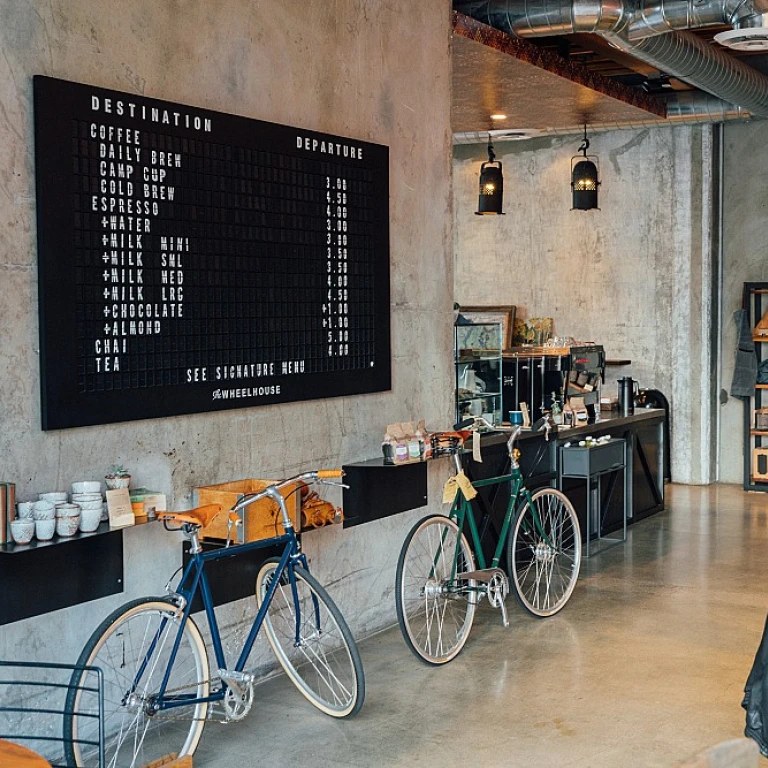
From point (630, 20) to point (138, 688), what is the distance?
4730mm

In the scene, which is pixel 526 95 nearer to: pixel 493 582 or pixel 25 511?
pixel 493 582

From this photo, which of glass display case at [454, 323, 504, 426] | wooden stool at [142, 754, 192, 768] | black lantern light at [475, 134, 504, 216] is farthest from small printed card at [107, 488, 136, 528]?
black lantern light at [475, 134, 504, 216]

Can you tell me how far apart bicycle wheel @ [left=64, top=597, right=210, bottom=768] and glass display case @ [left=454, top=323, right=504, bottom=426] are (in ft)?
10.3

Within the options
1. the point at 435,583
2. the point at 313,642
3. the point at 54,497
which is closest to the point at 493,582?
the point at 435,583

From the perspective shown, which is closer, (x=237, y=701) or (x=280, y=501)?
(x=237, y=701)

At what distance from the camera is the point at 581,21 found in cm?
651

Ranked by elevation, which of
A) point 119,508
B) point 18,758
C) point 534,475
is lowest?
point 534,475

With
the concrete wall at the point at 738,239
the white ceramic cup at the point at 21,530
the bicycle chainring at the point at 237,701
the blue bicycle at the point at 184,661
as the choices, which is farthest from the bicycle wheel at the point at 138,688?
the concrete wall at the point at 738,239

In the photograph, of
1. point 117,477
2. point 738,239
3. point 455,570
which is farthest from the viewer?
point 738,239

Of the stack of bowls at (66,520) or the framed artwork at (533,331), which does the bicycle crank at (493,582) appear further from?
the framed artwork at (533,331)

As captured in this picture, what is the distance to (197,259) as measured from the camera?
4.49 metres

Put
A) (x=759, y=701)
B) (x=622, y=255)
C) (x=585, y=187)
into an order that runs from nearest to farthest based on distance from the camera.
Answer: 1. (x=759, y=701)
2. (x=585, y=187)
3. (x=622, y=255)

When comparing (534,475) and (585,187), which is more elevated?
(585,187)

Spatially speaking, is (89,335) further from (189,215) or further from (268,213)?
(268,213)
